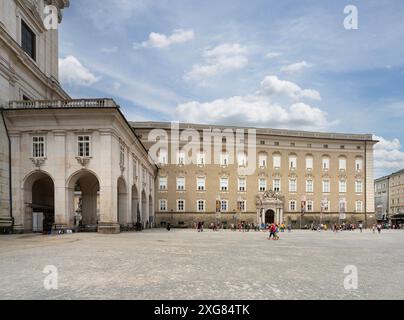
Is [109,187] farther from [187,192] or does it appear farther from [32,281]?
[187,192]

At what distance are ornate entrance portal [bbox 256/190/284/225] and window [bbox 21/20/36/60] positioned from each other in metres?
45.6

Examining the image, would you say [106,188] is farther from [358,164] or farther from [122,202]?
[358,164]

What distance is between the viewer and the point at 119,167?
35.2 m

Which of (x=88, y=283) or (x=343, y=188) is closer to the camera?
(x=88, y=283)

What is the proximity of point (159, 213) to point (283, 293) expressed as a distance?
190ft

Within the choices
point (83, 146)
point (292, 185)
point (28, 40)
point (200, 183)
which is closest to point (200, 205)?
point (200, 183)

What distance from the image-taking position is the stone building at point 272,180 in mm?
66875

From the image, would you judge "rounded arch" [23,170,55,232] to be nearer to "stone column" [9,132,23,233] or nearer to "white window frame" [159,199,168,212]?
"stone column" [9,132,23,233]

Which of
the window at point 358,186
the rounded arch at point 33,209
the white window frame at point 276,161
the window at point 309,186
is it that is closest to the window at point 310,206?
the window at point 309,186

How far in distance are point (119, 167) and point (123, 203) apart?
5.30 m

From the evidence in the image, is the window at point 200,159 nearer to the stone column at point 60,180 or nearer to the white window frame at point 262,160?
the white window frame at point 262,160

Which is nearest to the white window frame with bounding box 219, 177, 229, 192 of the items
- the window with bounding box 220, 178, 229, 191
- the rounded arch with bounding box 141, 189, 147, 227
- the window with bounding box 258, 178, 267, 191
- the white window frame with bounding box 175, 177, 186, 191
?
the window with bounding box 220, 178, 229, 191

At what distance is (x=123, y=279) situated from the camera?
A: 1094cm
